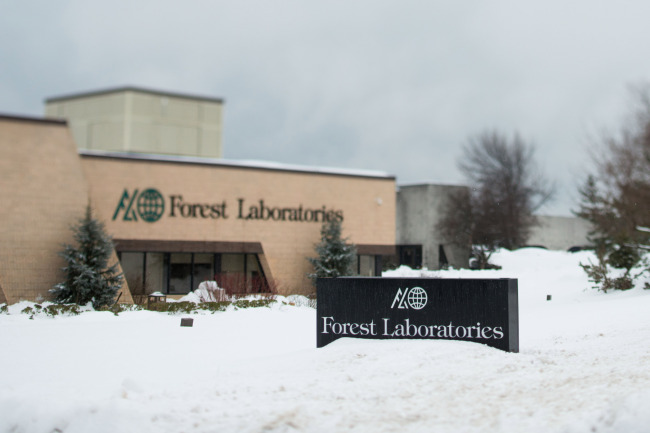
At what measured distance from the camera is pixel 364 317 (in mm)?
11562

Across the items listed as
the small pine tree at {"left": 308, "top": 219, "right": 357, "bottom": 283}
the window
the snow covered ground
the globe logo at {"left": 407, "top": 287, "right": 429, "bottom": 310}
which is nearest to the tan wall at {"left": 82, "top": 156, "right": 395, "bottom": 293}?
the window

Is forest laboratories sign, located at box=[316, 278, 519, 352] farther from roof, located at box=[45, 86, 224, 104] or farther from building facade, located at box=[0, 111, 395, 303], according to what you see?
roof, located at box=[45, 86, 224, 104]

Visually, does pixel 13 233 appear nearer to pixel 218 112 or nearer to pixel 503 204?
pixel 218 112

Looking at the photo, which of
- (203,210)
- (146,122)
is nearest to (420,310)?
(203,210)

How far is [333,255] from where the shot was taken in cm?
2942

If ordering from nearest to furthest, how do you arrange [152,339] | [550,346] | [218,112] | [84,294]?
1. [550,346]
2. [152,339]
3. [84,294]
4. [218,112]

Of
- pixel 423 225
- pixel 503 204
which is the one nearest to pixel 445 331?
pixel 423 225

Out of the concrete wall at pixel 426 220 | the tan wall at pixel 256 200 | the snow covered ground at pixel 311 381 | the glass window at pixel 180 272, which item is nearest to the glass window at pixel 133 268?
the tan wall at pixel 256 200

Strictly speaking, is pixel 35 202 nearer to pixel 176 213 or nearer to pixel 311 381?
pixel 176 213

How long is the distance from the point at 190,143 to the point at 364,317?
43.7 metres

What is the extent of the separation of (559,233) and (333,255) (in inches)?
1324

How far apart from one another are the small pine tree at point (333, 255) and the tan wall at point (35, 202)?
8.55 m

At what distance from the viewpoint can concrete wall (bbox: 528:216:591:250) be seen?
180ft

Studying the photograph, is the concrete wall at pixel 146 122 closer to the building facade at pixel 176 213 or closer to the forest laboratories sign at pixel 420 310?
the building facade at pixel 176 213
